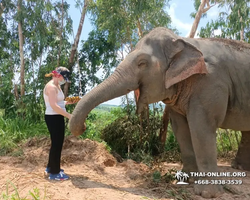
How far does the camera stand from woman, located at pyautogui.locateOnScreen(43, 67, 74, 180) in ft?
11.8

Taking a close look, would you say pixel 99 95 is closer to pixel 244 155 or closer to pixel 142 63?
pixel 142 63

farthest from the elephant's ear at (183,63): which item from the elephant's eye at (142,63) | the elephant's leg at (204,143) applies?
the elephant's leg at (204,143)

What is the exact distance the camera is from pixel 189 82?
3744 millimetres

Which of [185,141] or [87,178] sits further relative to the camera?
[185,141]

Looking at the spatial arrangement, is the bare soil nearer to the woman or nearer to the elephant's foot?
the elephant's foot

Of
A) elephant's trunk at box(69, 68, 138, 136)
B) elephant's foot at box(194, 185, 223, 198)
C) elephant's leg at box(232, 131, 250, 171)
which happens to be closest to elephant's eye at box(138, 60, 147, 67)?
elephant's trunk at box(69, 68, 138, 136)

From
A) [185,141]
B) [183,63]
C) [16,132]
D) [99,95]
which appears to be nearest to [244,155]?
[185,141]

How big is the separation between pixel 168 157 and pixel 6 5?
621cm

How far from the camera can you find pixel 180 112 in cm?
410

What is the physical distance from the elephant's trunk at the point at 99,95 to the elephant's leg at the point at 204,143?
0.93 meters

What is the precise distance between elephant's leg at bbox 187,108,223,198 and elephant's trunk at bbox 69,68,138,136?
3.04ft

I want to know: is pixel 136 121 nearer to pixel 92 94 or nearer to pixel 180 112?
pixel 180 112

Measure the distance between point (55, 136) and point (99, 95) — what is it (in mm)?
871

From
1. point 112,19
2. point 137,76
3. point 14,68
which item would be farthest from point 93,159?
point 14,68
